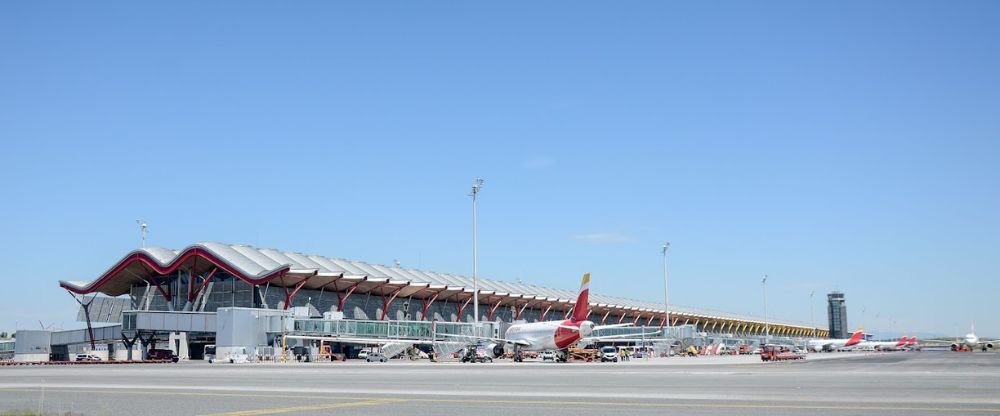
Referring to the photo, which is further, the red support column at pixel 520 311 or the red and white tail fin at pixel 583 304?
the red support column at pixel 520 311

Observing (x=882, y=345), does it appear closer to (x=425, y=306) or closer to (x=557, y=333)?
(x=425, y=306)

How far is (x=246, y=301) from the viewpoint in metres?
98.3

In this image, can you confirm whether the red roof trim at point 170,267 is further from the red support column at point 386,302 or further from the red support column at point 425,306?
the red support column at point 425,306

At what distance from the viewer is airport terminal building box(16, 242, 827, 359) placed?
286 ft

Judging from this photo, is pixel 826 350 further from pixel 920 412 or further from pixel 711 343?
pixel 920 412

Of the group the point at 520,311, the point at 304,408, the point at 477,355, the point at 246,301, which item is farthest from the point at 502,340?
the point at 520,311

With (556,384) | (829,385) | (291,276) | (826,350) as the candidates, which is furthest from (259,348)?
(826,350)

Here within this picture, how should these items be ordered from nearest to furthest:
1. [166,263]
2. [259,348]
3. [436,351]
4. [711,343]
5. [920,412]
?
[920,412], [436,351], [259,348], [166,263], [711,343]

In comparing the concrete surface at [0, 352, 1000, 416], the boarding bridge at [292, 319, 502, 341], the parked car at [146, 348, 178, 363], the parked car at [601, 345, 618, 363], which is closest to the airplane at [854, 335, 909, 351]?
the boarding bridge at [292, 319, 502, 341]

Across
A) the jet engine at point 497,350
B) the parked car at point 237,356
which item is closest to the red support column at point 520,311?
the jet engine at point 497,350

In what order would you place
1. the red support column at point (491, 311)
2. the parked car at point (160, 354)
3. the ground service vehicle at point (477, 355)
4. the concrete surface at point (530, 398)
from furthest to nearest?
the red support column at point (491, 311) → the parked car at point (160, 354) → the ground service vehicle at point (477, 355) → the concrete surface at point (530, 398)

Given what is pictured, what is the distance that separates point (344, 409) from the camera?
63.0ft

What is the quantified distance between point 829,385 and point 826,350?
134m

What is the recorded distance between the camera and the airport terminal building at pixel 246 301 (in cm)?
8725
